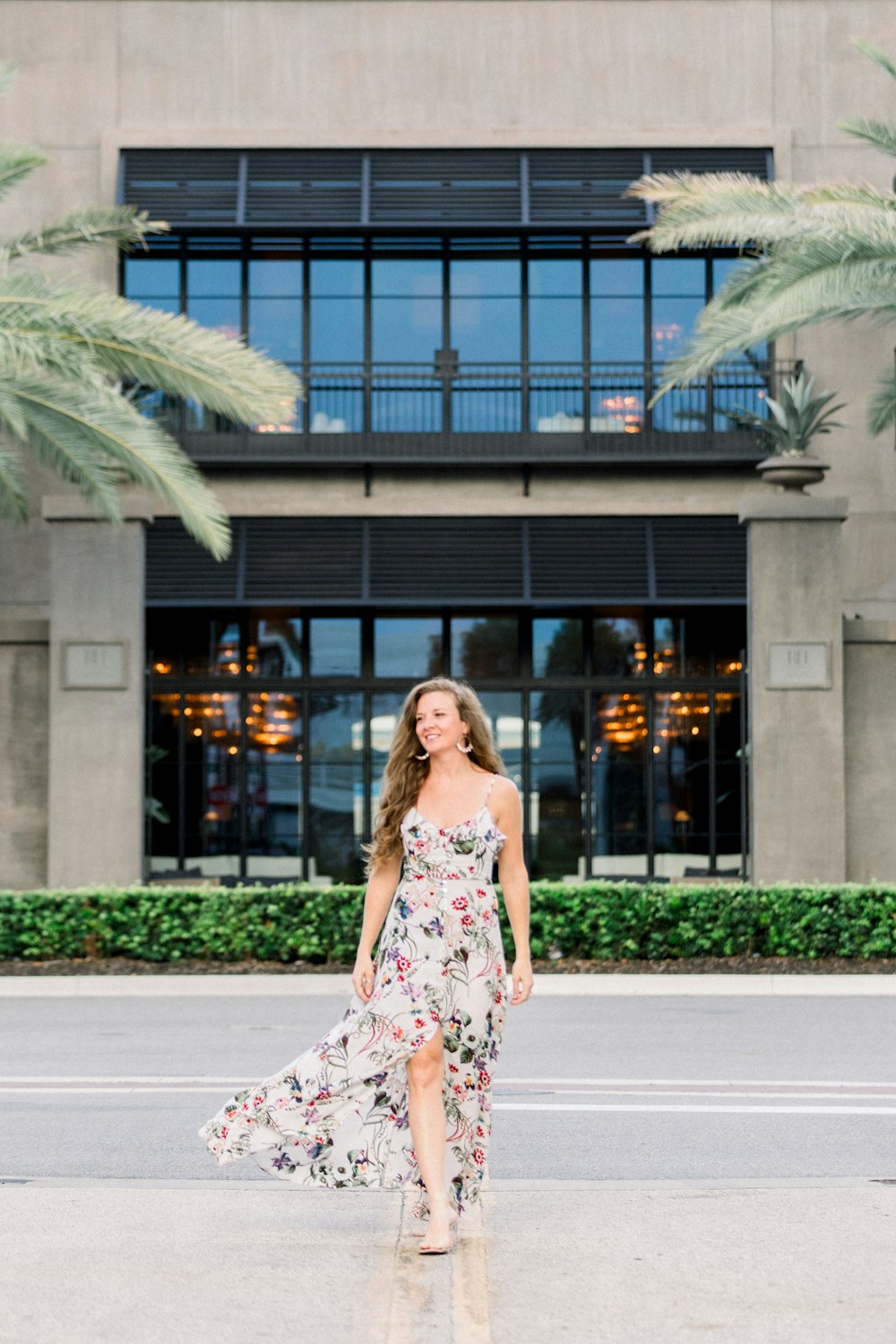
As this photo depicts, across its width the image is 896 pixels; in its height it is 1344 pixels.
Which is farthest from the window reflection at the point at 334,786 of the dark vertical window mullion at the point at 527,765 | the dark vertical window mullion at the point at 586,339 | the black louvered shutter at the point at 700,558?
the dark vertical window mullion at the point at 586,339

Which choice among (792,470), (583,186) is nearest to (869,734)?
(792,470)

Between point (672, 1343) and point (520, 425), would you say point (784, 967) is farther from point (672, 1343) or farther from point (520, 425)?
point (672, 1343)

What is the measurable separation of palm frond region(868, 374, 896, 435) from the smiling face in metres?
16.6

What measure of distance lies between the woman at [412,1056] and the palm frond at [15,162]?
47.4ft

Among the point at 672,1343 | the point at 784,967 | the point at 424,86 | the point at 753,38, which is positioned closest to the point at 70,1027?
the point at 784,967

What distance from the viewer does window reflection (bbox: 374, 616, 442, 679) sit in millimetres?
24141

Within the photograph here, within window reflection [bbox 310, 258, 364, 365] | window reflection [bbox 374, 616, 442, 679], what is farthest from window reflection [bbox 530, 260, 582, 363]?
window reflection [bbox 374, 616, 442, 679]

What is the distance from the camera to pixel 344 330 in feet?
79.5

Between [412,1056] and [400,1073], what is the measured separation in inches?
8.0

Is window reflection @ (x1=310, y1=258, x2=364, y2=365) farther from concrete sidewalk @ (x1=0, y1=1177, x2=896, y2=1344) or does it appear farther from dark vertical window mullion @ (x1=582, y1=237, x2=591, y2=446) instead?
concrete sidewalk @ (x1=0, y1=1177, x2=896, y2=1344)

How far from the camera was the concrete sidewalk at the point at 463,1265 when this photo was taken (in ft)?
15.9

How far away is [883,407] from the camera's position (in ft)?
71.1

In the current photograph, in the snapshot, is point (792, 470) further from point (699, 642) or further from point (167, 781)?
point (167, 781)

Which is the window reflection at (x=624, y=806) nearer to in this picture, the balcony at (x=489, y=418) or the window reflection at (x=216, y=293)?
the balcony at (x=489, y=418)
